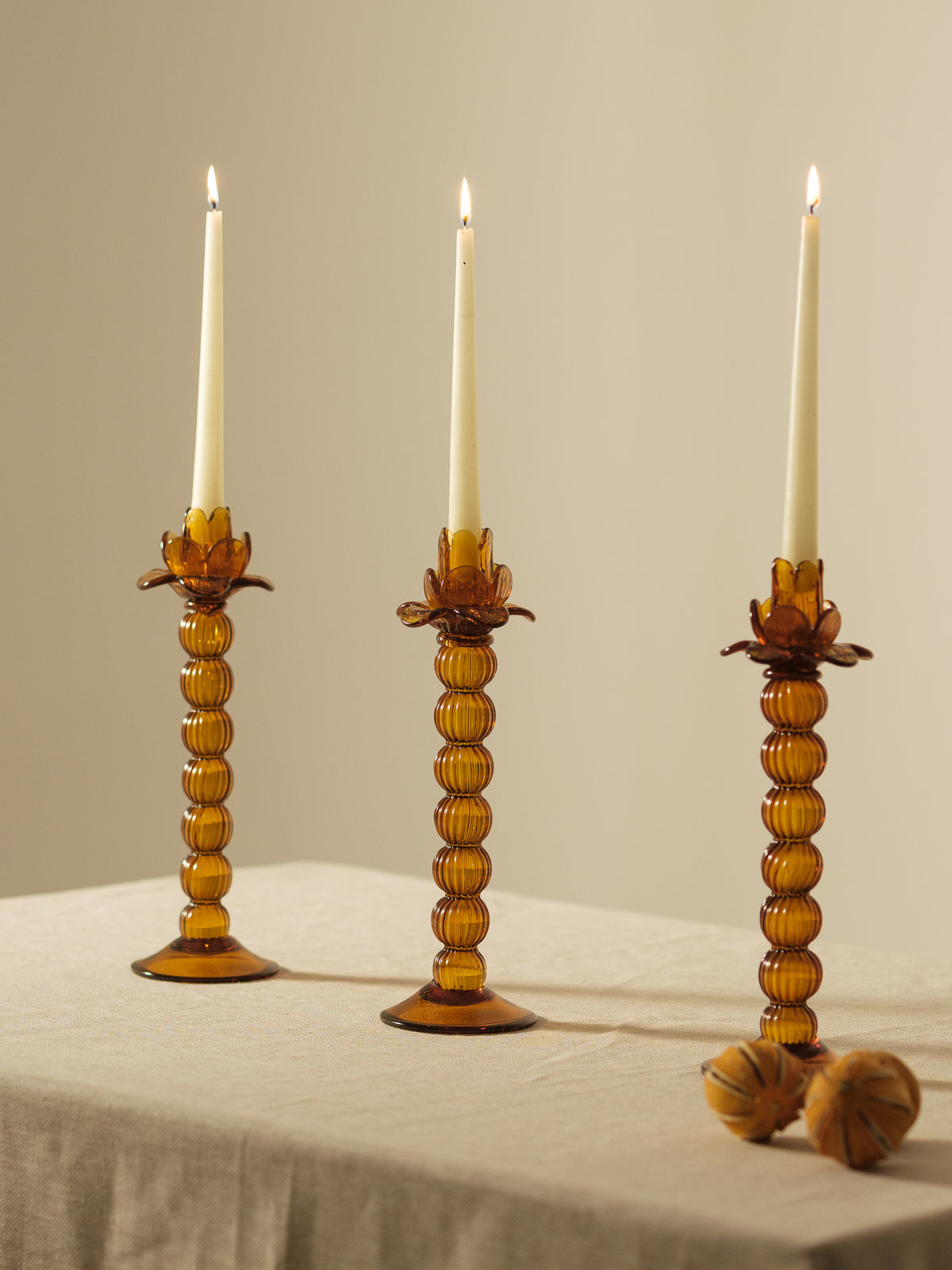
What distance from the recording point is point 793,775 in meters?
0.99

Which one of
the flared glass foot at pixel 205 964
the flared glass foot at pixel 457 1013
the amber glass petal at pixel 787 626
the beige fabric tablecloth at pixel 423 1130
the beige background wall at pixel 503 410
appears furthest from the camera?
the beige background wall at pixel 503 410

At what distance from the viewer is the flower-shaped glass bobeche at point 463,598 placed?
3.61 ft

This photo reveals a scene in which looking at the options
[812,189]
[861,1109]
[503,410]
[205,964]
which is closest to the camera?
[861,1109]

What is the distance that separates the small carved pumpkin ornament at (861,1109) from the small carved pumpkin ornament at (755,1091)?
0.07 ft

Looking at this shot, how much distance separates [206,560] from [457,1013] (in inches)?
16.1

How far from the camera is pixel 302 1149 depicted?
0.80 meters

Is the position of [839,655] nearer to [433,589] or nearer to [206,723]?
[433,589]

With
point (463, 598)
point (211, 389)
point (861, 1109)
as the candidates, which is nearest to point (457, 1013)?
point (463, 598)

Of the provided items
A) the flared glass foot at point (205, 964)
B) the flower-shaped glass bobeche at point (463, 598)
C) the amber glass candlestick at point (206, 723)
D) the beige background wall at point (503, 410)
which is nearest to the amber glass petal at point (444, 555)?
the flower-shaped glass bobeche at point (463, 598)

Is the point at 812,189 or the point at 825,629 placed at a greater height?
the point at 812,189

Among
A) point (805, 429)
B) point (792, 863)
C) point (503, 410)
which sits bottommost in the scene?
point (792, 863)

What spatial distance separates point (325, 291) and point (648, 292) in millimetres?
853

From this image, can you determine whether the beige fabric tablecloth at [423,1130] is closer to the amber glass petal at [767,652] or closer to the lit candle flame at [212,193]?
the amber glass petal at [767,652]

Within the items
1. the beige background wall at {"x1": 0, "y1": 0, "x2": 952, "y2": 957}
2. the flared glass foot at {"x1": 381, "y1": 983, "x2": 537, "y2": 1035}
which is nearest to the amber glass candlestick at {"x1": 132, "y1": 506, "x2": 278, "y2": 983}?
the flared glass foot at {"x1": 381, "y1": 983, "x2": 537, "y2": 1035}
